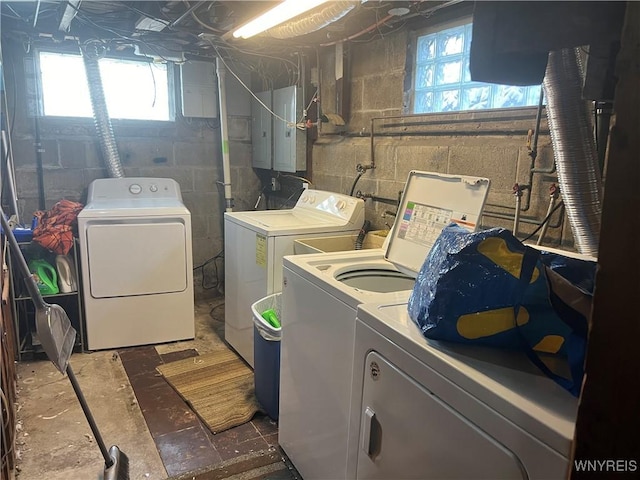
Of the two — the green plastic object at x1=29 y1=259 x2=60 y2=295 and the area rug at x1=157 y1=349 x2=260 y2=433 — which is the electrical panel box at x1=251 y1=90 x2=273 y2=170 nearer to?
the area rug at x1=157 y1=349 x2=260 y2=433

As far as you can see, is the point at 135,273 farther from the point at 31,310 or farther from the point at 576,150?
the point at 576,150

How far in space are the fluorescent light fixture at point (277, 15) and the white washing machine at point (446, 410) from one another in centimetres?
144

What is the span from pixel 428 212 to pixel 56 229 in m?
2.35

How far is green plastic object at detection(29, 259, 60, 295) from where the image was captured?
2.92m

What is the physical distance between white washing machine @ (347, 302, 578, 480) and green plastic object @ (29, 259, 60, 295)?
2404 millimetres

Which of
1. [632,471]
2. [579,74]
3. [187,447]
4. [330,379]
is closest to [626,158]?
[632,471]

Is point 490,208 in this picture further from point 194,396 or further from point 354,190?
point 194,396

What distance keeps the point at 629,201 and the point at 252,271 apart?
240 cm

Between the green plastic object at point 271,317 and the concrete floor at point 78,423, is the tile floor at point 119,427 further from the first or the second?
the green plastic object at point 271,317

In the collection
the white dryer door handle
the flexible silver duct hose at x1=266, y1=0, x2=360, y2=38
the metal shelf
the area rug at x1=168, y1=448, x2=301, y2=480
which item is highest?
the flexible silver duct hose at x1=266, y1=0, x2=360, y2=38

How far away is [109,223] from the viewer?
2994 mm

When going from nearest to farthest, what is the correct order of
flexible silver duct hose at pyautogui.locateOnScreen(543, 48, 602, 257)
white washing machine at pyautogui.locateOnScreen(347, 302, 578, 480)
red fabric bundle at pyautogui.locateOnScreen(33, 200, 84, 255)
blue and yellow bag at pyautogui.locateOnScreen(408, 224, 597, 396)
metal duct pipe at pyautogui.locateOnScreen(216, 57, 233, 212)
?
white washing machine at pyautogui.locateOnScreen(347, 302, 578, 480), blue and yellow bag at pyautogui.locateOnScreen(408, 224, 597, 396), flexible silver duct hose at pyautogui.locateOnScreen(543, 48, 602, 257), red fabric bundle at pyautogui.locateOnScreen(33, 200, 84, 255), metal duct pipe at pyautogui.locateOnScreen(216, 57, 233, 212)

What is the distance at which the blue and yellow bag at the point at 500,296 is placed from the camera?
92 centimetres

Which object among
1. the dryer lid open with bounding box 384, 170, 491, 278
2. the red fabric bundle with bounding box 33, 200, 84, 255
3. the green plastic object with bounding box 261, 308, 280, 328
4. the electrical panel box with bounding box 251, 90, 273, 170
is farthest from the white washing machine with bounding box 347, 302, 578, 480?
the electrical panel box with bounding box 251, 90, 273, 170
